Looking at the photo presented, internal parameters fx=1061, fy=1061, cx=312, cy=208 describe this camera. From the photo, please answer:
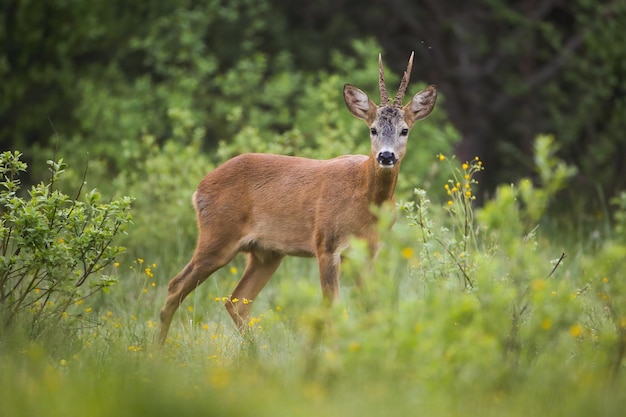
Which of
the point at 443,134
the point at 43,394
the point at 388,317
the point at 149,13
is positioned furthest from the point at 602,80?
the point at 43,394

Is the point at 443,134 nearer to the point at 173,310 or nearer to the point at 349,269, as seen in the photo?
the point at 173,310

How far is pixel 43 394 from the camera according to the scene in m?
4.43

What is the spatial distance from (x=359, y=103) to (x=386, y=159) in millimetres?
853

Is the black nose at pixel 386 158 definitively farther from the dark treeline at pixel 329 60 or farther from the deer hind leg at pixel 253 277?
the dark treeline at pixel 329 60

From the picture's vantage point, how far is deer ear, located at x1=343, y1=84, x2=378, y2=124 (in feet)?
25.2

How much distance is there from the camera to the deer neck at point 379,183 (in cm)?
734

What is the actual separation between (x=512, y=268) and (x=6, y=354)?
8.56 ft

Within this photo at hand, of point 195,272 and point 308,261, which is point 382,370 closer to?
point 195,272

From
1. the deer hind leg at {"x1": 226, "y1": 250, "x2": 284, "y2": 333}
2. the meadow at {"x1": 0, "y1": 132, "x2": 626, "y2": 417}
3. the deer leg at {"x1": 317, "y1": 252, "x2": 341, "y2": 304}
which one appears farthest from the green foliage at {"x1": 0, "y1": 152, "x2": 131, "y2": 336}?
the deer hind leg at {"x1": 226, "y1": 250, "x2": 284, "y2": 333}

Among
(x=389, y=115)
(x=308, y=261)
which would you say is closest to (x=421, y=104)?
(x=389, y=115)

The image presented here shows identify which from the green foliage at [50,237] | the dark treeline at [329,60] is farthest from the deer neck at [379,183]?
the dark treeline at [329,60]

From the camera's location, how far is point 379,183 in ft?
24.2

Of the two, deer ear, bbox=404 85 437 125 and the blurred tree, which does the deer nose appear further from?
the blurred tree

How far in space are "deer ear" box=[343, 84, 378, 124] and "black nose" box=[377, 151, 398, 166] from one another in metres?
0.63
